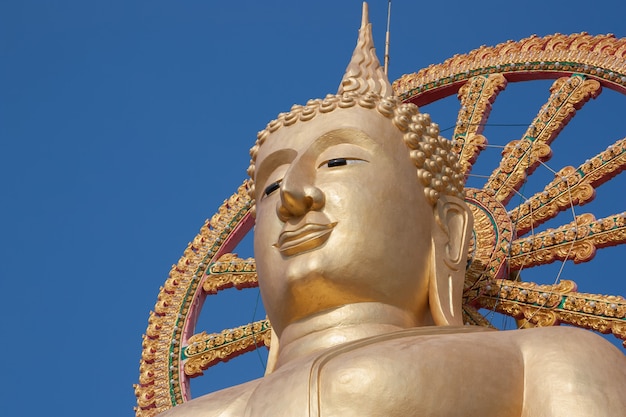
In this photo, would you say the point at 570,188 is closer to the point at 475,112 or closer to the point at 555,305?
the point at 555,305

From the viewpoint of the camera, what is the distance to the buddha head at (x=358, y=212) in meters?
6.03

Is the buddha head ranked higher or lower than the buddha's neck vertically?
higher

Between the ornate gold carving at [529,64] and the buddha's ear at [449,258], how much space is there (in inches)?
53.9

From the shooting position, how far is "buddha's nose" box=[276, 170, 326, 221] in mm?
6070

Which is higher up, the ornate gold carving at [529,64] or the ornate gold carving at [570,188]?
the ornate gold carving at [529,64]

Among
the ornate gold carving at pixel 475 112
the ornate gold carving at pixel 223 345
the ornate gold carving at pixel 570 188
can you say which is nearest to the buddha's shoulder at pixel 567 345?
the ornate gold carving at pixel 570 188

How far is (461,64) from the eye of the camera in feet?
26.5

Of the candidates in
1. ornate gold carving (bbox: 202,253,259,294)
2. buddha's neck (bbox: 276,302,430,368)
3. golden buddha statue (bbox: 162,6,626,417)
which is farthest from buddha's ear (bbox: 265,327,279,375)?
ornate gold carving (bbox: 202,253,259,294)

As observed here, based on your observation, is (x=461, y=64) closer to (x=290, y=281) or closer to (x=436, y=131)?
(x=436, y=131)

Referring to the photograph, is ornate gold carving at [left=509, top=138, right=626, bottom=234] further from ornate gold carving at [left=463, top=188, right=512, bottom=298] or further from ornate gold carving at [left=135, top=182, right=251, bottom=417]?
ornate gold carving at [left=135, top=182, right=251, bottom=417]

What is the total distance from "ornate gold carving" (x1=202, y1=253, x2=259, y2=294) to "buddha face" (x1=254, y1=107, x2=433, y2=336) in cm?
123

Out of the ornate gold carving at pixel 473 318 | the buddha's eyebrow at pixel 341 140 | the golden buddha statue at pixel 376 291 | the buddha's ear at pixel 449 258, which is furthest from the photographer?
the ornate gold carving at pixel 473 318

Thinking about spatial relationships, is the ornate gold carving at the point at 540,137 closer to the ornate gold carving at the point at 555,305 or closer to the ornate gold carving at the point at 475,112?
the ornate gold carving at the point at 475,112

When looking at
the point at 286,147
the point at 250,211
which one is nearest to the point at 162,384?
the point at 250,211
